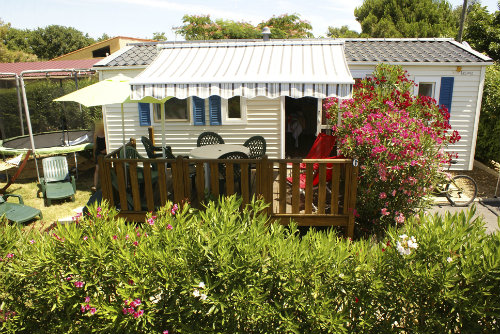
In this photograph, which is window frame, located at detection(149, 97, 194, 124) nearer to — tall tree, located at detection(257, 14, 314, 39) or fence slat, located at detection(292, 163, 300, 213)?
fence slat, located at detection(292, 163, 300, 213)

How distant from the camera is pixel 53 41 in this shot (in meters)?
59.8

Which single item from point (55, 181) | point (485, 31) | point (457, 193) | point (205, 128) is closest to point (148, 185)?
point (55, 181)

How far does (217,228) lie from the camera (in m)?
3.40

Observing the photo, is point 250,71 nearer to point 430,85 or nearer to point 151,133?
point 151,133

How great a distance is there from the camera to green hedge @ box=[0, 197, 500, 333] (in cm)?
321

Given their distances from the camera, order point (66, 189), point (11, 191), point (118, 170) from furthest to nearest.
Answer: point (11, 191)
point (66, 189)
point (118, 170)

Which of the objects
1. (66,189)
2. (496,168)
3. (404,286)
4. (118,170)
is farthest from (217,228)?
(496,168)

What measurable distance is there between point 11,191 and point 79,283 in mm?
8733

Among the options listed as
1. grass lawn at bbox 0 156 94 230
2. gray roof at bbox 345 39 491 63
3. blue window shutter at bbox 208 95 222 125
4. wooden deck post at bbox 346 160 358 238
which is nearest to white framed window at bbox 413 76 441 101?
gray roof at bbox 345 39 491 63

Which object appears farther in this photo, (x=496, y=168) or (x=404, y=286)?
(x=496, y=168)

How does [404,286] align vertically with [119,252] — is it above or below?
below

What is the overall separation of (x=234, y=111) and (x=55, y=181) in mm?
5360

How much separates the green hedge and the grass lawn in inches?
181

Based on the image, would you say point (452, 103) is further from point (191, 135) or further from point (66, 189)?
point (66, 189)
